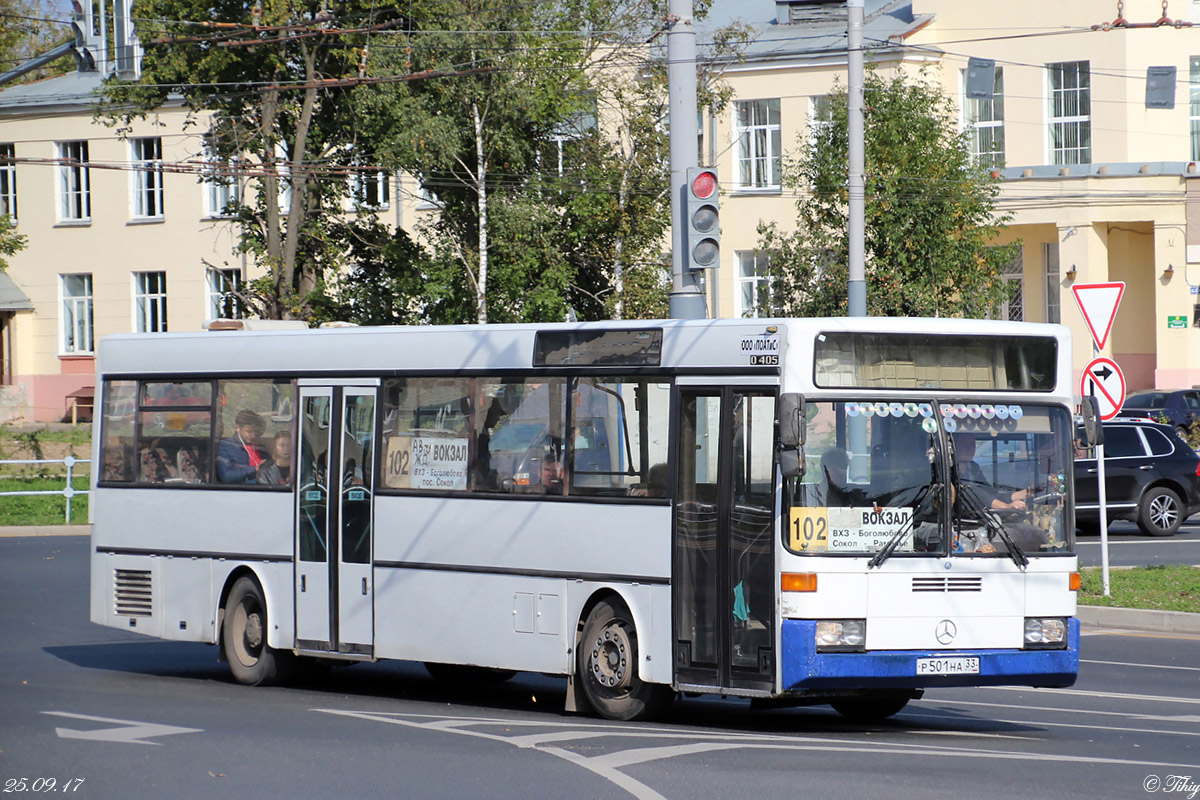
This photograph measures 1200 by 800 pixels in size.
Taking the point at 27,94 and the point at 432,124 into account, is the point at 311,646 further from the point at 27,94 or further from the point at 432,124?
the point at 27,94

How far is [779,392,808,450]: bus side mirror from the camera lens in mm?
10000

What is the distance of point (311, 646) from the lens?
43.9 ft

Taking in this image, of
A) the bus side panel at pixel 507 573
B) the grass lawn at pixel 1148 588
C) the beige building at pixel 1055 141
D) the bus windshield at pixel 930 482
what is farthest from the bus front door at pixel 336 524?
the beige building at pixel 1055 141

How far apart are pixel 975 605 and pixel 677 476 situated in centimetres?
209

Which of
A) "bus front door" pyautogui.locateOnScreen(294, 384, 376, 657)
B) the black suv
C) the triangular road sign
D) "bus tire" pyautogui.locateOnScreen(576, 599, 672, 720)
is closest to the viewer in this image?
"bus tire" pyautogui.locateOnScreen(576, 599, 672, 720)

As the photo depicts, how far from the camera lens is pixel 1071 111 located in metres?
44.9

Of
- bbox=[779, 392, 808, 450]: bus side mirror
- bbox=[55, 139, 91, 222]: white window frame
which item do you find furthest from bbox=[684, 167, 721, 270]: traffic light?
bbox=[55, 139, 91, 222]: white window frame

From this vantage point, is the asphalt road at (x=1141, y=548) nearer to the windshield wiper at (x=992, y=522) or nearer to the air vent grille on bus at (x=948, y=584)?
the windshield wiper at (x=992, y=522)

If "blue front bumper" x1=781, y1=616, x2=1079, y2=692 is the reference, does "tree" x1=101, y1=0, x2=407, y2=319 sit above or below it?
above

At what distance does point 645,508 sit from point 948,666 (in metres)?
2.25

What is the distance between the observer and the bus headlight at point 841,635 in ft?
33.4

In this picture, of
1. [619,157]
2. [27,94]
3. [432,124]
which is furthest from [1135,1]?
[27,94]

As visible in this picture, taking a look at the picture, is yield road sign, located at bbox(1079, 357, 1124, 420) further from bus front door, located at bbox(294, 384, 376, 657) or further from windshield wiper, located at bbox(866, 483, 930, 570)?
bus front door, located at bbox(294, 384, 376, 657)

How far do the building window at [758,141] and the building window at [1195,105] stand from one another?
36.4 feet
